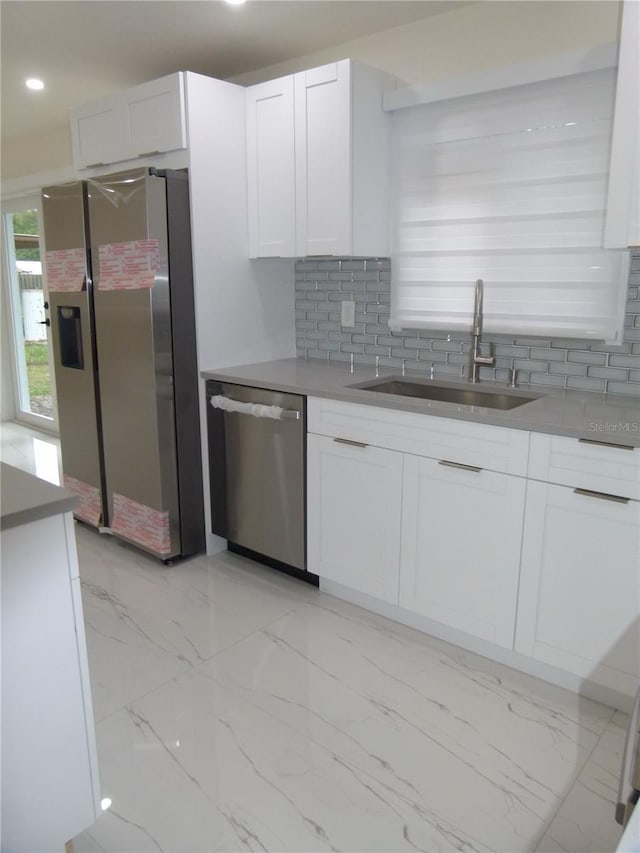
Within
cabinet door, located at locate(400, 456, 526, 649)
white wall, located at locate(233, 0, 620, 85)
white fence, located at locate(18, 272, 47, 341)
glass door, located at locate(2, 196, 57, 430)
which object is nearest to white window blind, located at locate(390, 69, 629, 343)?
white wall, located at locate(233, 0, 620, 85)

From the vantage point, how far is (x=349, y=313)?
3242 mm

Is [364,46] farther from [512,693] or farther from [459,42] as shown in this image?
[512,693]

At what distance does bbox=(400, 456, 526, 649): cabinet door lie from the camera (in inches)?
85.5

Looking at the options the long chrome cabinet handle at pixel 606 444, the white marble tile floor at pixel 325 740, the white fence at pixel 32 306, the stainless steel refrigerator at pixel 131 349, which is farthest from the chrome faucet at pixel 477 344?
the white fence at pixel 32 306

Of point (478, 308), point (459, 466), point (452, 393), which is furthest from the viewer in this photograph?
point (452, 393)

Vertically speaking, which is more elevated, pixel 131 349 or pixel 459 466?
pixel 131 349

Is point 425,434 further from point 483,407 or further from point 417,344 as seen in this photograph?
point 417,344

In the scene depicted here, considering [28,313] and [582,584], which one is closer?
[582,584]

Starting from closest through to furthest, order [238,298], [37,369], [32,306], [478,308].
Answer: [478,308], [238,298], [32,306], [37,369]

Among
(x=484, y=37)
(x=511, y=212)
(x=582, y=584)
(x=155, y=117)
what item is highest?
(x=484, y=37)

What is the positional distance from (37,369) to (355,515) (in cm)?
442

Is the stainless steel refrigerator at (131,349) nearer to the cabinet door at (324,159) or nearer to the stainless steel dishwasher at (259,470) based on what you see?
the stainless steel dishwasher at (259,470)

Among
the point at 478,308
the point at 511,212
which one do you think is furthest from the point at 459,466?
the point at 511,212

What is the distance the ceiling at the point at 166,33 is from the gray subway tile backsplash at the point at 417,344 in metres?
1.03
